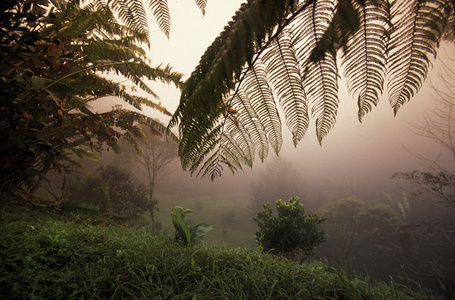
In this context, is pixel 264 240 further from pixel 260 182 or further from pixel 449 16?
pixel 260 182

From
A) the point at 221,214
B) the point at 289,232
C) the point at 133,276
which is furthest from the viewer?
the point at 221,214

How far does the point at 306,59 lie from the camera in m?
0.48

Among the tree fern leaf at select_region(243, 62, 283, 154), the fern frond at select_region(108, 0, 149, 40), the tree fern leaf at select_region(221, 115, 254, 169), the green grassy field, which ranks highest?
the fern frond at select_region(108, 0, 149, 40)

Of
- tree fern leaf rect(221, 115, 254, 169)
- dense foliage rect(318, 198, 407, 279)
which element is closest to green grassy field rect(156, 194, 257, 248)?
dense foliage rect(318, 198, 407, 279)

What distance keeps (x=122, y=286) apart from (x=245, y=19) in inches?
73.7

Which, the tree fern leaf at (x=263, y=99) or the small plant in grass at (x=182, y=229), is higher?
the tree fern leaf at (x=263, y=99)

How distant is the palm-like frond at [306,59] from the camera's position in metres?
0.47

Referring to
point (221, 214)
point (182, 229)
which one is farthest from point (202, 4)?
point (221, 214)

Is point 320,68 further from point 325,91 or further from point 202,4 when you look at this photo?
point 202,4

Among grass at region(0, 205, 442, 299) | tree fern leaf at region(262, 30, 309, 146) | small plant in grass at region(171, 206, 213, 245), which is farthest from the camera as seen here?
small plant in grass at region(171, 206, 213, 245)

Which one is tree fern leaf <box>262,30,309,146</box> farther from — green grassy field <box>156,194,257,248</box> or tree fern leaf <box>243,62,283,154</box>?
green grassy field <box>156,194,257,248</box>

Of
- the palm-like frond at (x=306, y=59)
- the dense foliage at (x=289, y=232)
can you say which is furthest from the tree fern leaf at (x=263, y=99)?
the dense foliage at (x=289, y=232)

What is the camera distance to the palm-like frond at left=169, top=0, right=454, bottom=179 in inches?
18.4

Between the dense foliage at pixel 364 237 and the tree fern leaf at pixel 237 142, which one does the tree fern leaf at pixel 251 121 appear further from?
the dense foliage at pixel 364 237
